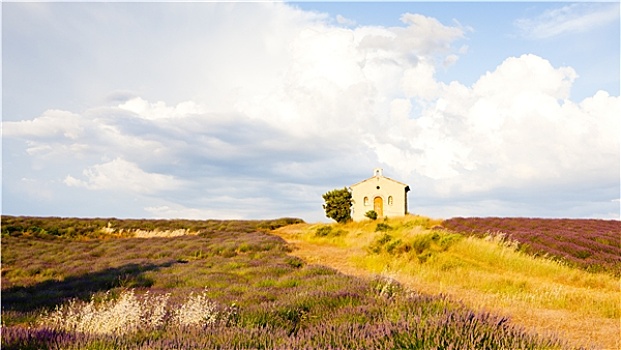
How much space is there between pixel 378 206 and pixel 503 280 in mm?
29644

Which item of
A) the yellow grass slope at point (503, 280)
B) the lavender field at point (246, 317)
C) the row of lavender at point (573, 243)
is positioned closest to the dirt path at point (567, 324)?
the yellow grass slope at point (503, 280)

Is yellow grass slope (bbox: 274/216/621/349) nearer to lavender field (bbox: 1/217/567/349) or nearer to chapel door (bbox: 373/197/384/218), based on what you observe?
lavender field (bbox: 1/217/567/349)

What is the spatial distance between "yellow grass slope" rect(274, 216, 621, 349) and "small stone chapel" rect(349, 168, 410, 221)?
848 inches

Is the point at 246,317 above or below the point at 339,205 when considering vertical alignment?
below

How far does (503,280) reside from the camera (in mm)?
10742

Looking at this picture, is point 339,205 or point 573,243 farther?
point 339,205

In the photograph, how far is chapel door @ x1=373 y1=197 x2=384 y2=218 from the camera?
132 ft

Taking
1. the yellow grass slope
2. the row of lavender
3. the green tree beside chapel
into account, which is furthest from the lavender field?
the green tree beside chapel

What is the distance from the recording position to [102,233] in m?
35.2

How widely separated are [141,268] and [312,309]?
415 inches

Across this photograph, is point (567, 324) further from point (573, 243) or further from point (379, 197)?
point (379, 197)

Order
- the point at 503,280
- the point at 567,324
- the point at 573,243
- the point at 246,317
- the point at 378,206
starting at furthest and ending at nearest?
Answer: the point at 378,206, the point at 573,243, the point at 503,280, the point at 567,324, the point at 246,317

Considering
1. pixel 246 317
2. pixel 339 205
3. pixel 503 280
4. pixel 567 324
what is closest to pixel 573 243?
pixel 503 280

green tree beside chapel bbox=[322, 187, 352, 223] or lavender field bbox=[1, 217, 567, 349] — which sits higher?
green tree beside chapel bbox=[322, 187, 352, 223]
